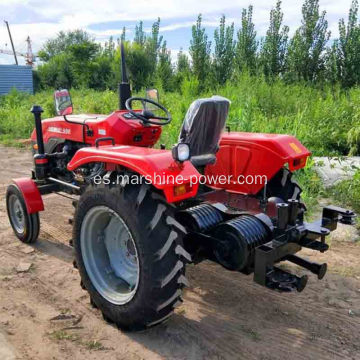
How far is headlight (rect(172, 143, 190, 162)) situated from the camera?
2352 mm

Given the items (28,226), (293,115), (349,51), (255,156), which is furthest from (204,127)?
(349,51)

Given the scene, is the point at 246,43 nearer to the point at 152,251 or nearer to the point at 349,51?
the point at 349,51

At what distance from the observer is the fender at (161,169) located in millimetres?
2252

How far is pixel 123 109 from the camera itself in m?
3.80

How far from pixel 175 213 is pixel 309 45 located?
11.6 metres

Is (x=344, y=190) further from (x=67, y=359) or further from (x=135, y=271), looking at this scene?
(x=67, y=359)

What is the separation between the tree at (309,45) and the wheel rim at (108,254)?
36.4 ft

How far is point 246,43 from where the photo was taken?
1383 centimetres

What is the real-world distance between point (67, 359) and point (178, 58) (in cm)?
1826

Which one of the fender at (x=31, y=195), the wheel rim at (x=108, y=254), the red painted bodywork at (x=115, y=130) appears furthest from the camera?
the fender at (x=31, y=195)

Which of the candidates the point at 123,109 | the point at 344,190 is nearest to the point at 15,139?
the point at 123,109

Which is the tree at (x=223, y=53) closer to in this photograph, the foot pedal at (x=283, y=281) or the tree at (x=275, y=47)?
the tree at (x=275, y=47)

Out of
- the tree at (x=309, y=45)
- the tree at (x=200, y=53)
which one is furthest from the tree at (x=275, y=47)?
the tree at (x=200, y=53)

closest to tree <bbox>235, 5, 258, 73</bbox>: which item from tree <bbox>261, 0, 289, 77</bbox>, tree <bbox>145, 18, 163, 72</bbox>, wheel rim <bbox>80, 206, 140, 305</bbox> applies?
tree <bbox>261, 0, 289, 77</bbox>
